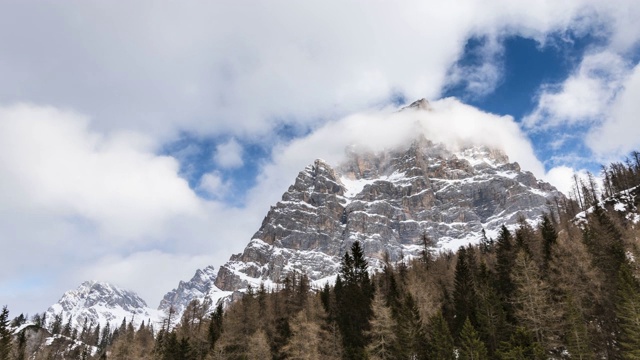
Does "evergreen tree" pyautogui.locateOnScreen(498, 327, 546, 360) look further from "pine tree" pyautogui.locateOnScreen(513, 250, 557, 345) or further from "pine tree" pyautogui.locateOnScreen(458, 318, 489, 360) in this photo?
"pine tree" pyautogui.locateOnScreen(513, 250, 557, 345)

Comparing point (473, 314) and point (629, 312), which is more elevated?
point (473, 314)

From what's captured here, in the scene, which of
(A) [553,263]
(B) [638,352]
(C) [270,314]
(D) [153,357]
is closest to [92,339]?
(D) [153,357]

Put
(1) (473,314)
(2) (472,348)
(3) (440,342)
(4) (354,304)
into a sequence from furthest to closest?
1. (4) (354,304)
2. (1) (473,314)
3. (3) (440,342)
4. (2) (472,348)

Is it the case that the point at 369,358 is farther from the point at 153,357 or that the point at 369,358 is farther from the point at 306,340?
the point at 153,357

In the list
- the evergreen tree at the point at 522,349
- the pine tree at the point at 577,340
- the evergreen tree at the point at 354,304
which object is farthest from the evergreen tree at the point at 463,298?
the pine tree at the point at 577,340

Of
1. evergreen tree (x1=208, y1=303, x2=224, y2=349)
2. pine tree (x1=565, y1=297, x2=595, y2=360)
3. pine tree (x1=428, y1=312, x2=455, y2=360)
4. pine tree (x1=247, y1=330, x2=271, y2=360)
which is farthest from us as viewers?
evergreen tree (x1=208, y1=303, x2=224, y2=349)

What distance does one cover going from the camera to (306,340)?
6241cm

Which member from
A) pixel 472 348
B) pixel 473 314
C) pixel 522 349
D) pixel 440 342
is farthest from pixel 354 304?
pixel 522 349

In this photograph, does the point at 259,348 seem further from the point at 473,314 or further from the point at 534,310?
the point at 534,310

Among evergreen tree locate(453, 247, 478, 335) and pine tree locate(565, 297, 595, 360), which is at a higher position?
evergreen tree locate(453, 247, 478, 335)

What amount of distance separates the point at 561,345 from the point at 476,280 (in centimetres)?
2123

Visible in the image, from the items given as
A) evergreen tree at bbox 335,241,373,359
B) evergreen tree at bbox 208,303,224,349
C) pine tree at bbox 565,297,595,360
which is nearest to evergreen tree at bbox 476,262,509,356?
pine tree at bbox 565,297,595,360

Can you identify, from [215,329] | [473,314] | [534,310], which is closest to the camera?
[534,310]

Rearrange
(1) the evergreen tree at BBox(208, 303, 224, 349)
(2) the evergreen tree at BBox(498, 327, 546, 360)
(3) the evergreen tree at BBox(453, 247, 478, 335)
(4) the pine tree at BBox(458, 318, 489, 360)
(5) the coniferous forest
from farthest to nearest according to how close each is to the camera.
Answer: (1) the evergreen tree at BBox(208, 303, 224, 349) → (3) the evergreen tree at BBox(453, 247, 478, 335) → (5) the coniferous forest → (4) the pine tree at BBox(458, 318, 489, 360) → (2) the evergreen tree at BBox(498, 327, 546, 360)
